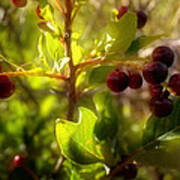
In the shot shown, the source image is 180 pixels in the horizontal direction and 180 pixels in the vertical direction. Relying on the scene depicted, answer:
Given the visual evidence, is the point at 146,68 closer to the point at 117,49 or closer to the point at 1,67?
the point at 117,49

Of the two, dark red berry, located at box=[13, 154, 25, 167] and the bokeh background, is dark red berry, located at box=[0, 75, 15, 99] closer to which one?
the bokeh background

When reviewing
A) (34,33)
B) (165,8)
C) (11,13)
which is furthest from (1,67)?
(165,8)

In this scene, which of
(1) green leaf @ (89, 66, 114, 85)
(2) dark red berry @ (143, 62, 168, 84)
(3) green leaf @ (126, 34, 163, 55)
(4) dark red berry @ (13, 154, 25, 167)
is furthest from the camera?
(4) dark red berry @ (13, 154, 25, 167)

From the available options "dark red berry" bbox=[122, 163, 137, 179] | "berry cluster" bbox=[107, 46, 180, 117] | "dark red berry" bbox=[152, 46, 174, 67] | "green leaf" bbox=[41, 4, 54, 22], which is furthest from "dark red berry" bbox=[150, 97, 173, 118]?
"green leaf" bbox=[41, 4, 54, 22]

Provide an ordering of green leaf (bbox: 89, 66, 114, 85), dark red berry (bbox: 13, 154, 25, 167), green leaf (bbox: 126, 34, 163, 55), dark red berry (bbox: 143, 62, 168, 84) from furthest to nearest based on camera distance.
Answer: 1. dark red berry (bbox: 13, 154, 25, 167)
2. green leaf (bbox: 89, 66, 114, 85)
3. green leaf (bbox: 126, 34, 163, 55)
4. dark red berry (bbox: 143, 62, 168, 84)

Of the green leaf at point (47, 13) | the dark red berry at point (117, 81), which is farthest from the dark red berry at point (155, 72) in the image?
the green leaf at point (47, 13)
